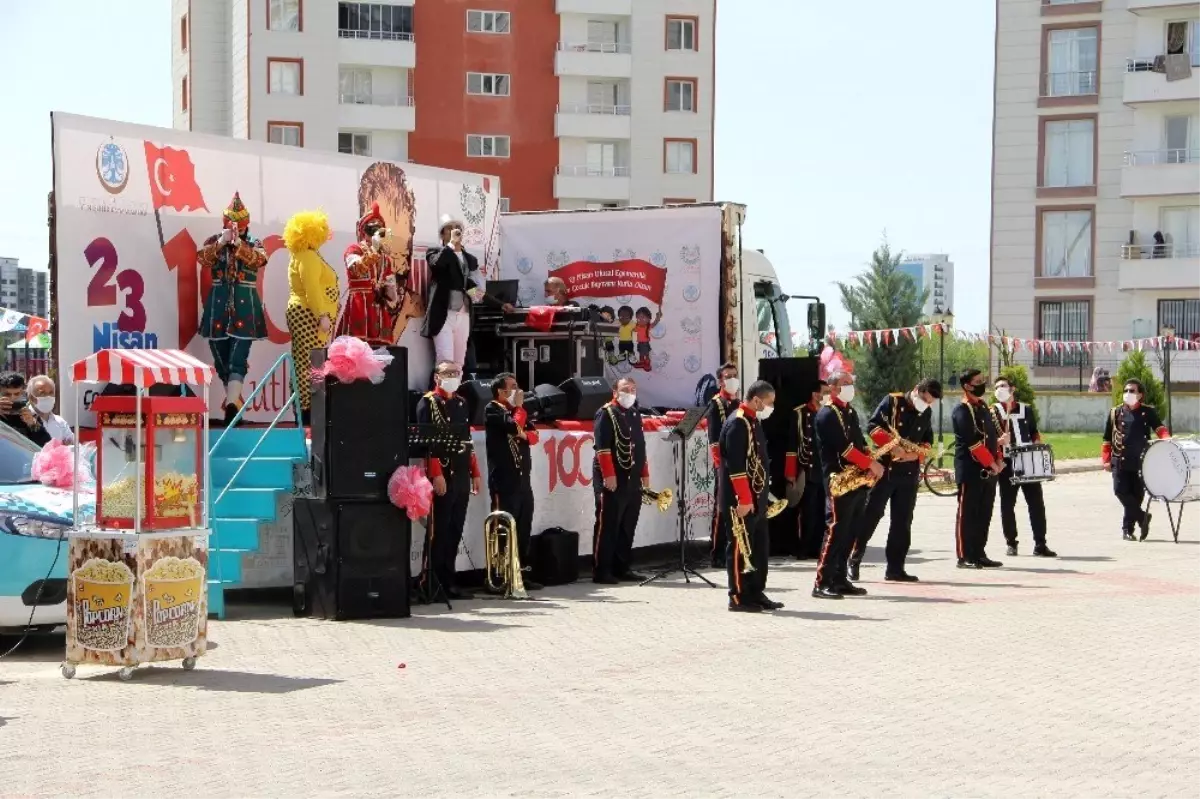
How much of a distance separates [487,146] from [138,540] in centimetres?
6129

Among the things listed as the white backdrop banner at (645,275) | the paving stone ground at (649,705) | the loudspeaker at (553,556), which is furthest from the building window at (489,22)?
the paving stone ground at (649,705)

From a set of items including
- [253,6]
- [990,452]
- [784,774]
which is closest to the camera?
[784,774]

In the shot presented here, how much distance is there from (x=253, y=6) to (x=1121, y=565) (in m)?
54.2

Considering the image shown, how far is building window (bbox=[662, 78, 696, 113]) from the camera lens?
7375 centimetres

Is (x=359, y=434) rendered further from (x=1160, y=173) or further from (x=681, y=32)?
(x=681, y=32)

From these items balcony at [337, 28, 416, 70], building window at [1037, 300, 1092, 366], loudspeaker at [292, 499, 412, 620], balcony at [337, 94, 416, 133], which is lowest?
loudspeaker at [292, 499, 412, 620]

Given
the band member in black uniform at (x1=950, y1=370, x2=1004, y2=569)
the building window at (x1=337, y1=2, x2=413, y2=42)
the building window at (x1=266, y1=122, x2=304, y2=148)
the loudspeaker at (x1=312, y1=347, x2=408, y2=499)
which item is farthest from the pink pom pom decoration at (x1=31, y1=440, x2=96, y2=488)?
the building window at (x1=337, y1=2, x2=413, y2=42)

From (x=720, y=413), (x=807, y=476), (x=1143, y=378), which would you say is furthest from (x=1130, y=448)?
(x=1143, y=378)

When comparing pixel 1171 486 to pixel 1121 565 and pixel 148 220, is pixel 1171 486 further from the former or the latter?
pixel 148 220

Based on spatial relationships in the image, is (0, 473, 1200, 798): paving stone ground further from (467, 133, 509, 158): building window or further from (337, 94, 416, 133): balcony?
(467, 133, 509, 158): building window

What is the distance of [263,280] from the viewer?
58.0ft

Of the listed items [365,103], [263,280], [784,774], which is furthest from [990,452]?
[365,103]

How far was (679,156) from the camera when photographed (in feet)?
243

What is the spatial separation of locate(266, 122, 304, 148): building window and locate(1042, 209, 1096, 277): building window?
26.8m
